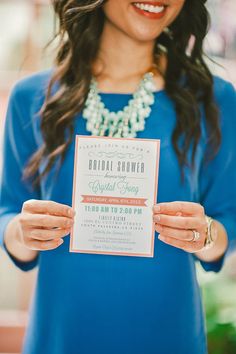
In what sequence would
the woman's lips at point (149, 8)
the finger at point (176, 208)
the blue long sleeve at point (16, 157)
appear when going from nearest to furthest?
1. the finger at point (176, 208)
2. the woman's lips at point (149, 8)
3. the blue long sleeve at point (16, 157)

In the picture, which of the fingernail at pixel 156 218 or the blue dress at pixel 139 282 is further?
the blue dress at pixel 139 282

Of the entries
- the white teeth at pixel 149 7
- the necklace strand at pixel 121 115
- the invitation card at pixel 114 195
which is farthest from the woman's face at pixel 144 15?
the invitation card at pixel 114 195

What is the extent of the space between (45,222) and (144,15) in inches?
15.6

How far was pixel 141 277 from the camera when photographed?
95 centimetres

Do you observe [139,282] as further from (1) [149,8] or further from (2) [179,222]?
(1) [149,8]

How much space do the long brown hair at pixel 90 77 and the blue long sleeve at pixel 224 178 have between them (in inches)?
0.8

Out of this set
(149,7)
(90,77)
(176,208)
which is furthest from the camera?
(90,77)

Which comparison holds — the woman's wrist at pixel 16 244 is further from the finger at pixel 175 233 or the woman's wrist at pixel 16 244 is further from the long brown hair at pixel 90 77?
the finger at pixel 175 233

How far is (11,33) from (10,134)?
554 millimetres

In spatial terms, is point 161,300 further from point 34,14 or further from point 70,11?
point 34,14

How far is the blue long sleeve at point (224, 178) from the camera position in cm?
100

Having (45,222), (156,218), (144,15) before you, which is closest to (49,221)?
(45,222)

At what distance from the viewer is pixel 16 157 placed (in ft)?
3.51

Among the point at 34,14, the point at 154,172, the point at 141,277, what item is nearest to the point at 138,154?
the point at 154,172
